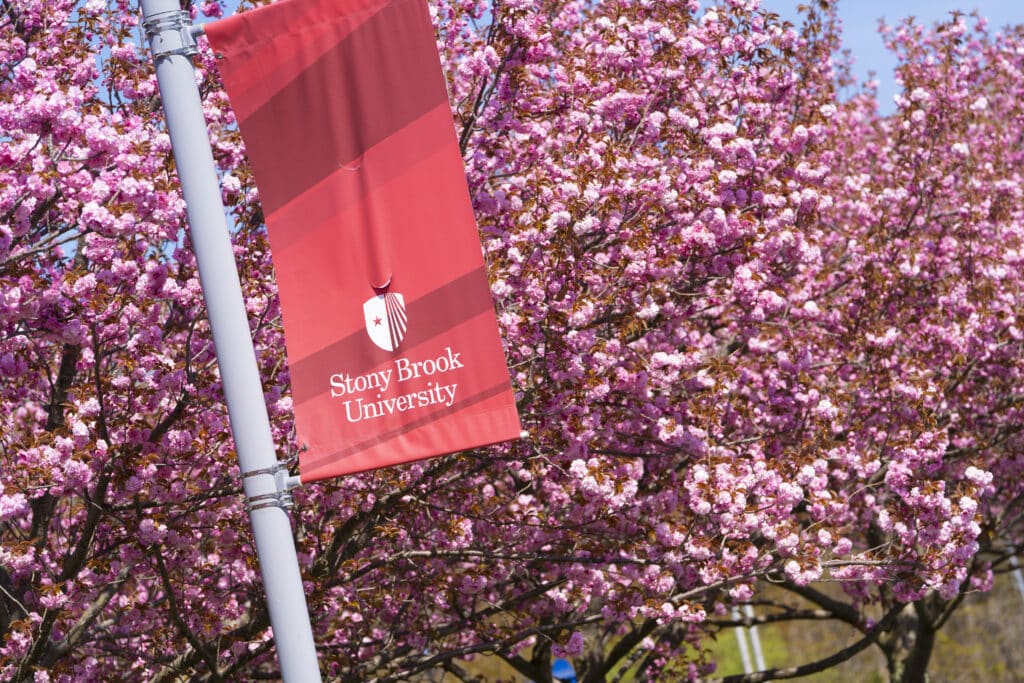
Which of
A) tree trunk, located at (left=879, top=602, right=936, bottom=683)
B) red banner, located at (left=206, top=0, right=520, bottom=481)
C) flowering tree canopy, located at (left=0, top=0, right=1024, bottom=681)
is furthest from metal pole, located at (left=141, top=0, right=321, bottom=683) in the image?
tree trunk, located at (left=879, top=602, right=936, bottom=683)

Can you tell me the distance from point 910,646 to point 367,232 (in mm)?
14305

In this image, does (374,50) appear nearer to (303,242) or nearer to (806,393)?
(303,242)

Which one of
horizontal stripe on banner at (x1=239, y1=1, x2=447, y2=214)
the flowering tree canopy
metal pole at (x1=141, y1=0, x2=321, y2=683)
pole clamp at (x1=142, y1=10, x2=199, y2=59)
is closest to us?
metal pole at (x1=141, y1=0, x2=321, y2=683)

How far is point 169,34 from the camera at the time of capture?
493 centimetres

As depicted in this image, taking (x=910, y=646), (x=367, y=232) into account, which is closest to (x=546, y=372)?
(x=367, y=232)

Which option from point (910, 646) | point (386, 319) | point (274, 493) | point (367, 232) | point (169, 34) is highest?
point (169, 34)

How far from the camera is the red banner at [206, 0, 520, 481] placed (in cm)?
453

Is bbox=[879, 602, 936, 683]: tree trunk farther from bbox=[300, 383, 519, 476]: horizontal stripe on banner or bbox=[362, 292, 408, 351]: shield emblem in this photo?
bbox=[362, 292, 408, 351]: shield emblem

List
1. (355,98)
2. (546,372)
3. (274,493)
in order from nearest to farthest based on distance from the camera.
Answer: (274,493) → (355,98) → (546,372)

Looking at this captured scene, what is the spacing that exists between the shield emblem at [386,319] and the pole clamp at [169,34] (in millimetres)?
1242

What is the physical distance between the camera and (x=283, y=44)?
15.9ft

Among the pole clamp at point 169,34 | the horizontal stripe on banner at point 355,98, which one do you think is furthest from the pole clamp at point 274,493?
the pole clamp at point 169,34

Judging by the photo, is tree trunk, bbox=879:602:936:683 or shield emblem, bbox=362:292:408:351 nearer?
shield emblem, bbox=362:292:408:351

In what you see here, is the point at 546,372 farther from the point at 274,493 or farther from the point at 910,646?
the point at 910,646
